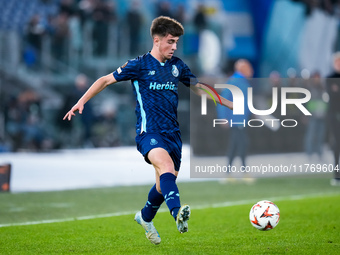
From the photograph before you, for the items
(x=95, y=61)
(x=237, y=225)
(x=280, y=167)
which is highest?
(x=95, y=61)

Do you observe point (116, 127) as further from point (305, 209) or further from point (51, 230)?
point (51, 230)

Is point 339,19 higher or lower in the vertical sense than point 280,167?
higher

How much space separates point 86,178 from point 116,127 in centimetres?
649

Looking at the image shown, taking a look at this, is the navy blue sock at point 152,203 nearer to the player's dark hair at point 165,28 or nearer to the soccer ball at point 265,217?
the soccer ball at point 265,217

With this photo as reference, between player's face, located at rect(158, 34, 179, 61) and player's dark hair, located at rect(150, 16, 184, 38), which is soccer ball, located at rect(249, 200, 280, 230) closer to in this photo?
player's face, located at rect(158, 34, 179, 61)

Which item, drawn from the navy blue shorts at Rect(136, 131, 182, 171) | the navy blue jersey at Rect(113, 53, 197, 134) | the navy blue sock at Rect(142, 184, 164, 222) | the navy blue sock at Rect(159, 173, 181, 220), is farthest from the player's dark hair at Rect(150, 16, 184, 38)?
the navy blue sock at Rect(142, 184, 164, 222)

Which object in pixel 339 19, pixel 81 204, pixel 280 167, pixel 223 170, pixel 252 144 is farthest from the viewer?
pixel 339 19

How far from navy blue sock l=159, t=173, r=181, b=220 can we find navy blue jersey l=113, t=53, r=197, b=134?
0.49 m

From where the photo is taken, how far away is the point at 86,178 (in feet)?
45.5

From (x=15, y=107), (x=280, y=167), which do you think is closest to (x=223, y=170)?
(x=280, y=167)

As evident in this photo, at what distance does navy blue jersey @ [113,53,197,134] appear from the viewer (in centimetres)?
634

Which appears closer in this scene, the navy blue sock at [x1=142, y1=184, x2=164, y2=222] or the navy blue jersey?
the navy blue jersey

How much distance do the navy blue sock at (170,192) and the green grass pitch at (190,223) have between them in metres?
0.56

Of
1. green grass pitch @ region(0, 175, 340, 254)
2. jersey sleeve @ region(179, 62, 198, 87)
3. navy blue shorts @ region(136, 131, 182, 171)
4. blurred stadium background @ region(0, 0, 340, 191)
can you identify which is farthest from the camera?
blurred stadium background @ region(0, 0, 340, 191)
